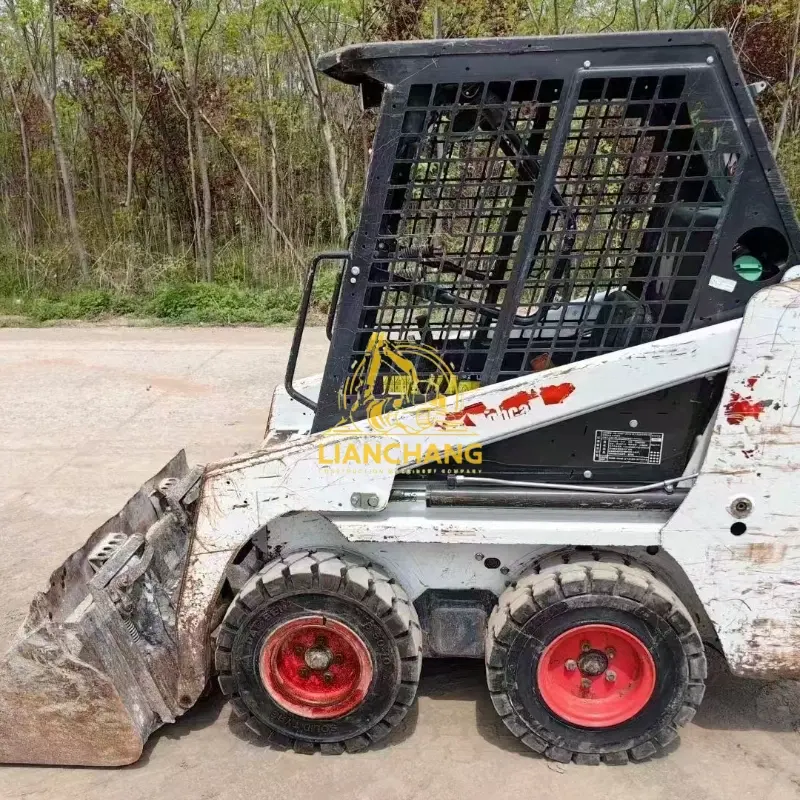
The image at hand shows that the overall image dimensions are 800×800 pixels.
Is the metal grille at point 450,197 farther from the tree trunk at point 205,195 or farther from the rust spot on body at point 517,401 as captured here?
the tree trunk at point 205,195

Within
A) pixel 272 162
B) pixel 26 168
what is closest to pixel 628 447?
pixel 272 162

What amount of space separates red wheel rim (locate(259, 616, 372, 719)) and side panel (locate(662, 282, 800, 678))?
3.80 feet

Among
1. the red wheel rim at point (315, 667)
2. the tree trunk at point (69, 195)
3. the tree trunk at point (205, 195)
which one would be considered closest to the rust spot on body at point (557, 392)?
the red wheel rim at point (315, 667)

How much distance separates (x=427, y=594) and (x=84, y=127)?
12.8 m

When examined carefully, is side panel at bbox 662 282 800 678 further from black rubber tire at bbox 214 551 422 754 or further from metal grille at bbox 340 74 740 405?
black rubber tire at bbox 214 551 422 754

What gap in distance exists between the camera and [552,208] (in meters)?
2.43

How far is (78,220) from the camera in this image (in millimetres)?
13047

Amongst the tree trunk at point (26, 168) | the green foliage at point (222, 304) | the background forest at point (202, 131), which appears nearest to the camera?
the green foliage at point (222, 304)

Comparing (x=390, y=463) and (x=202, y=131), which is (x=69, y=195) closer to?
(x=202, y=131)

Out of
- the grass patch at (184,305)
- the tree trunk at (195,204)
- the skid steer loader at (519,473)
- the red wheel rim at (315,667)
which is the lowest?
the grass patch at (184,305)

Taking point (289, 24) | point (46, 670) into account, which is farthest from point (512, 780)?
point (289, 24)

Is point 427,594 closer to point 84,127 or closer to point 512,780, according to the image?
point 512,780

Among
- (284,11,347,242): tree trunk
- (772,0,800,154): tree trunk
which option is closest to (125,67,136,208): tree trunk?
(284,11,347,242): tree trunk

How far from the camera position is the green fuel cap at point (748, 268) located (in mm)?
2453
